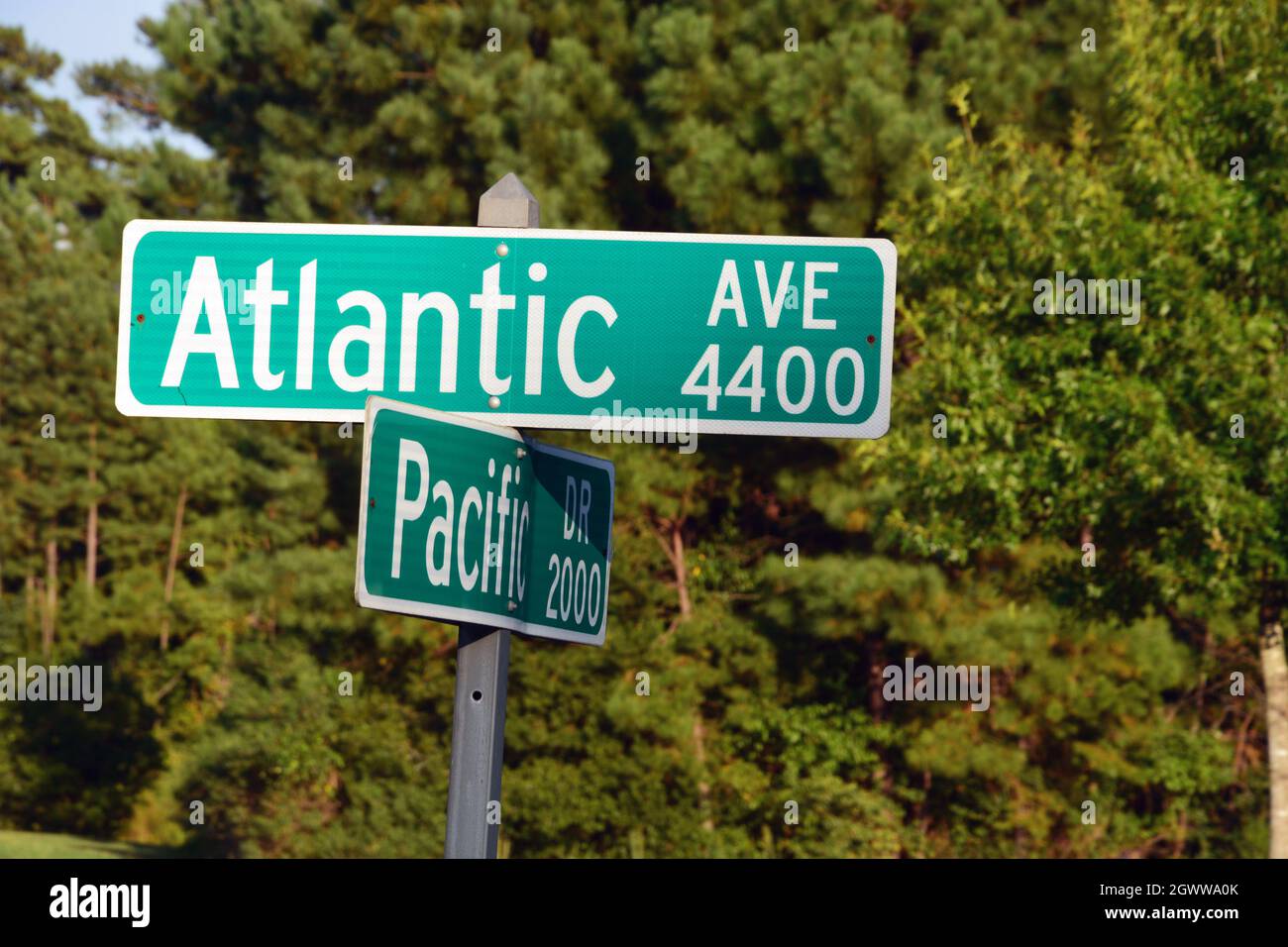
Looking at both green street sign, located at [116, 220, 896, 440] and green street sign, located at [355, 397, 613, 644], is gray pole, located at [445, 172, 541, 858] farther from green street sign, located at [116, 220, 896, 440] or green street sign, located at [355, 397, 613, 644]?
green street sign, located at [116, 220, 896, 440]

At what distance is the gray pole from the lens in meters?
2.88

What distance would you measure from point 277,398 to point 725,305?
902 mm

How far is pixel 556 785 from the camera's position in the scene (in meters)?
21.2

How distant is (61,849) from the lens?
23.4 m

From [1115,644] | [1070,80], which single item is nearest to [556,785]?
[1115,644]

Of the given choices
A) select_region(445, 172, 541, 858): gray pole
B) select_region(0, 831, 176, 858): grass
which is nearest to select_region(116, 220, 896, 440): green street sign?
select_region(445, 172, 541, 858): gray pole

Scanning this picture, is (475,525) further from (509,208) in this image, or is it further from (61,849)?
(61,849)

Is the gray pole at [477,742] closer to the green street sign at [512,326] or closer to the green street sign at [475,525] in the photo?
the green street sign at [475,525]

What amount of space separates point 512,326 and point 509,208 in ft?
0.81

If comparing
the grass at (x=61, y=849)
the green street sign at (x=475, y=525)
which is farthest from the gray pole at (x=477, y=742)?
the grass at (x=61, y=849)

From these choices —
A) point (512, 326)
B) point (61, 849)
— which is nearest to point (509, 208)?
point (512, 326)

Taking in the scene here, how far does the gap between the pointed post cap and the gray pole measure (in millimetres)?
236
